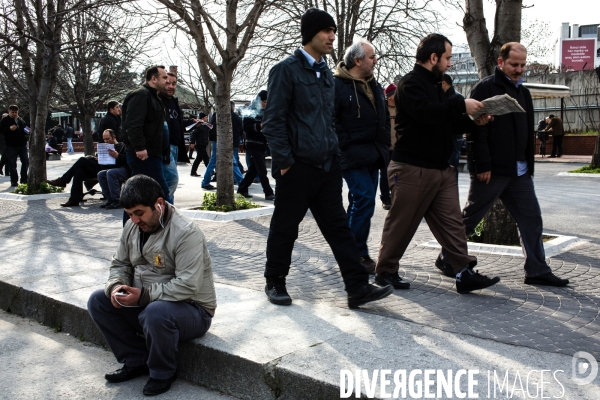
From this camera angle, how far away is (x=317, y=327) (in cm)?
434

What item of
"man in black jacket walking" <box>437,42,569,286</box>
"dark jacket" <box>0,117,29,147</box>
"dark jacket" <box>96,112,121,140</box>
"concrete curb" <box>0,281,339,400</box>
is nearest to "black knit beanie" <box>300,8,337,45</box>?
"man in black jacket walking" <box>437,42,569,286</box>

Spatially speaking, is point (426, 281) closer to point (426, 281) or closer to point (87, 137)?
point (426, 281)

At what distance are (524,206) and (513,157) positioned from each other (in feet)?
1.36

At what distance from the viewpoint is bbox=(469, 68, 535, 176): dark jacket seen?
5.48 metres

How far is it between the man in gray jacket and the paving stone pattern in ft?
1.27

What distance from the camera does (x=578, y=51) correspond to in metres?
80.4

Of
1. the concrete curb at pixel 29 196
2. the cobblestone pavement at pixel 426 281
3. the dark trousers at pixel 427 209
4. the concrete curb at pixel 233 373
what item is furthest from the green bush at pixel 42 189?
the dark trousers at pixel 427 209

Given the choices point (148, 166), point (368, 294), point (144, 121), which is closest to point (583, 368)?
point (368, 294)

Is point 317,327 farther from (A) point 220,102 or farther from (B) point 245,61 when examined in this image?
(B) point 245,61

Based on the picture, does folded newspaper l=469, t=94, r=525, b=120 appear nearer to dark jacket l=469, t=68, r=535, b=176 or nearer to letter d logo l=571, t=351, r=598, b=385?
dark jacket l=469, t=68, r=535, b=176

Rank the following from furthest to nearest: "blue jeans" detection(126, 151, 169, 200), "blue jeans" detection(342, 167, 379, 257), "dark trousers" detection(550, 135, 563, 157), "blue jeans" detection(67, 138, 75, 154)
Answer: "blue jeans" detection(67, 138, 75, 154) < "dark trousers" detection(550, 135, 563, 157) < "blue jeans" detection(126, 151, 169, 200) < "blue jeans" detection(342, 167, 379, 257)

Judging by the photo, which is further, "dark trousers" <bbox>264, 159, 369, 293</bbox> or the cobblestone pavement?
"dark trousers" <bbox>264, 159, 369, 293</bbox>

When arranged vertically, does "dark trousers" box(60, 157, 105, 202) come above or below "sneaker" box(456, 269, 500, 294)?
above

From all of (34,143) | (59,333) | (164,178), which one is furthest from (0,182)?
(59,333)
